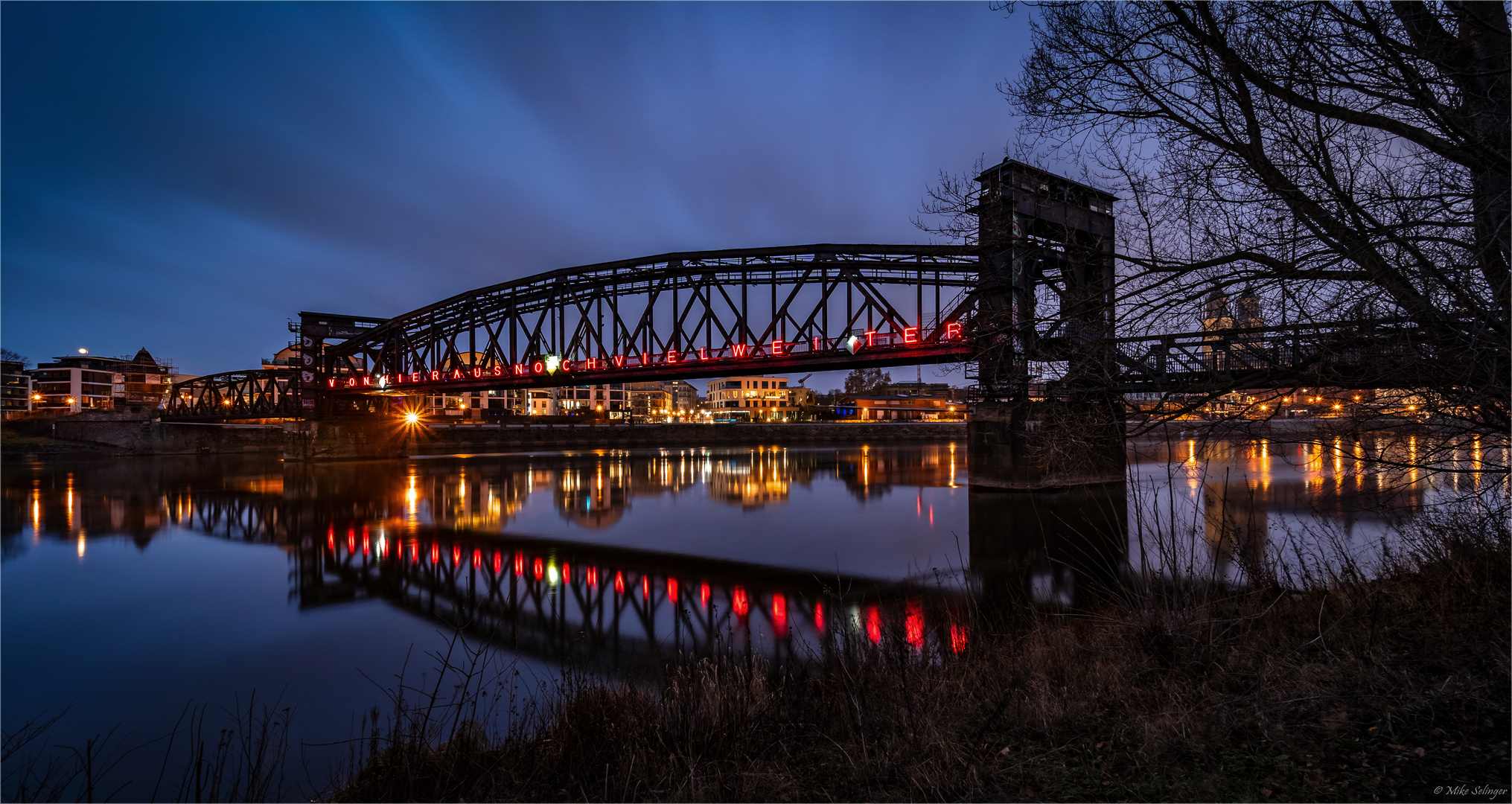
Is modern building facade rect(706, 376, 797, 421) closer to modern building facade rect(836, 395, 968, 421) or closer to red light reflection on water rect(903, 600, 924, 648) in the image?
modern building facade rect(836, 395, 968, 421)

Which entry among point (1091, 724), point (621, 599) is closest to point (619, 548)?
point (621, 599)

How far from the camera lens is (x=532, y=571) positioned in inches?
654

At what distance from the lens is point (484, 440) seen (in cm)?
7438

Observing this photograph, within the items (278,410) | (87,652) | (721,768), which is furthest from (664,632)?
(278,410)

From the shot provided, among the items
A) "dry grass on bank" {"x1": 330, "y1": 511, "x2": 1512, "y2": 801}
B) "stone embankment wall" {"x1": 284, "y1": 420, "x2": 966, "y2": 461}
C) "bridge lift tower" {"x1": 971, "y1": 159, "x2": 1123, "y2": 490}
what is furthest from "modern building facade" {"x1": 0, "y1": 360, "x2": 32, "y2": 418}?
"bridge lift tower" {"x1": 971, "y1": 159, "x2": 1123, "y2": 490}

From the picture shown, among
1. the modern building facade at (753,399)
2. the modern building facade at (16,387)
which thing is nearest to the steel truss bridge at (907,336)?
the modern building facade at (16,387)

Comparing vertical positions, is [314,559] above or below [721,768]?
below

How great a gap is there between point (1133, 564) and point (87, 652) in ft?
73.3

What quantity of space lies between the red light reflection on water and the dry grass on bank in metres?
2.18

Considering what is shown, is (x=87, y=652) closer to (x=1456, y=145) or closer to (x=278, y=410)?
(x=1456, y=145)

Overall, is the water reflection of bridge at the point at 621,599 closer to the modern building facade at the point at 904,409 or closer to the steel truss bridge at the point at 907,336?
the steel truss bridge at the point at 907,336

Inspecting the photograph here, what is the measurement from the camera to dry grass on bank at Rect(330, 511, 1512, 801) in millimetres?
4227

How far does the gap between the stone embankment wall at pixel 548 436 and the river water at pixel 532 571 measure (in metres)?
22.7

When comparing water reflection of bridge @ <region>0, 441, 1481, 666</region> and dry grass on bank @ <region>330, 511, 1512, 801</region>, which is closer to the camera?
dry grass on bank @ <region>330, 511, 1512, 801</region>
